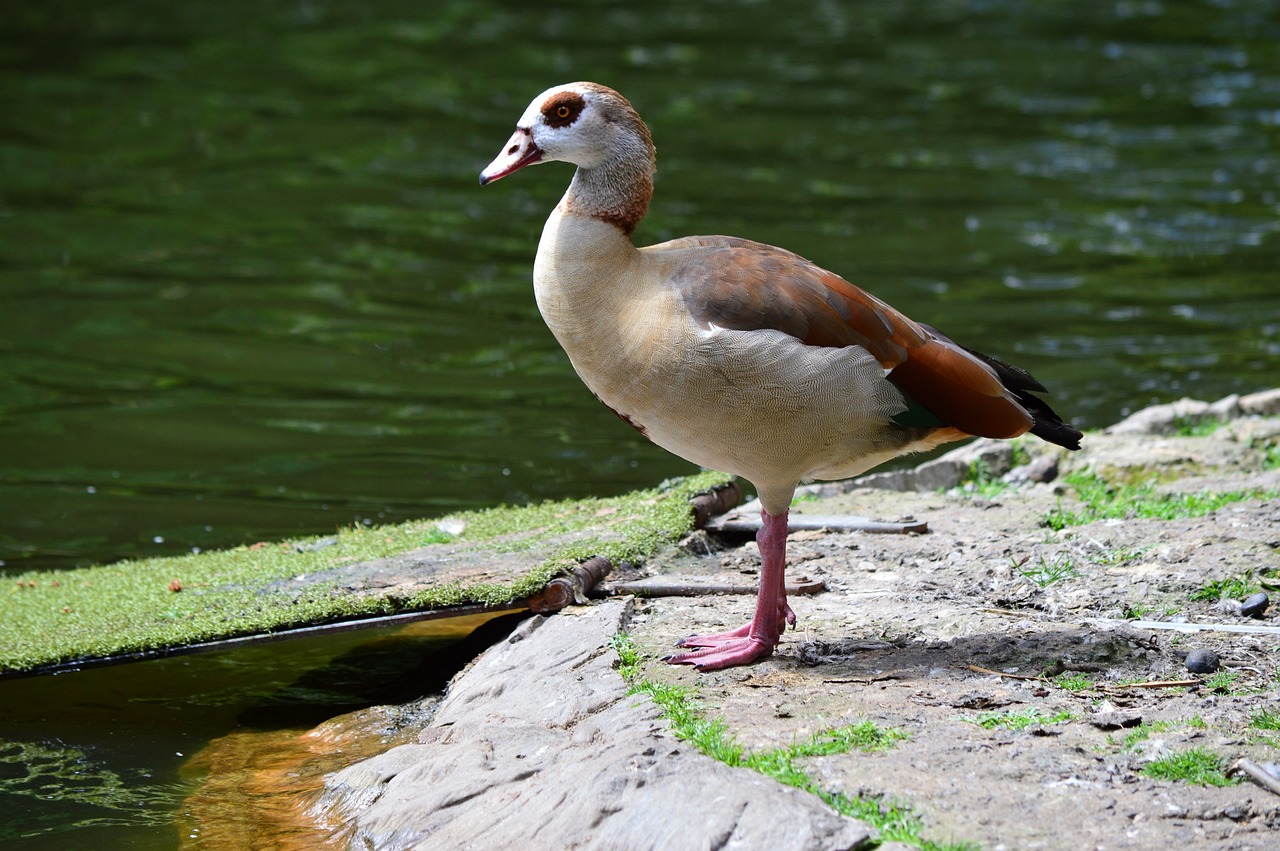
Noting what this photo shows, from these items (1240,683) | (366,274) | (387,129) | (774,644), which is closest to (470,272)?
(366,274)

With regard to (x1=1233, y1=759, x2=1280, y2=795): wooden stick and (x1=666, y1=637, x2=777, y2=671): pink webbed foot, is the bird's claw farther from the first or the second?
(x1=1233, y1=759, x2=1280, y2=795): wooden stick

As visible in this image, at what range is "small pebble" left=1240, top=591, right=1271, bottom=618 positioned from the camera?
15.8 ft

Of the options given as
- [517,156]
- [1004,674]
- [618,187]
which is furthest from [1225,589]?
[517,156]

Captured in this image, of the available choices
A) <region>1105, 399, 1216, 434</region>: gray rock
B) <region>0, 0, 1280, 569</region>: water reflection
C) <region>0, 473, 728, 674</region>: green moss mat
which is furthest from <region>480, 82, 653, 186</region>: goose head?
<region>1105, 399, 1216, 434</region>: gray rock

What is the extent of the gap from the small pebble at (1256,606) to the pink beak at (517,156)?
9.08 ft

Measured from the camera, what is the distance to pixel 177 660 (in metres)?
5.94

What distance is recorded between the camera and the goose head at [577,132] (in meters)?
4.54

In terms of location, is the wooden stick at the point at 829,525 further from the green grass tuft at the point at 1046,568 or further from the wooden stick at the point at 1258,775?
the wooden stick at the point at 1258,775

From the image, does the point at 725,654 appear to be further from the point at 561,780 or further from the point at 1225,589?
the point at 1225,589

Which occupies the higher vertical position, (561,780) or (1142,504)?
(1142,504)

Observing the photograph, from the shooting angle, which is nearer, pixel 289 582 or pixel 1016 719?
pixel 1016 719

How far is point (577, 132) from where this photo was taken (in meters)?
4.55

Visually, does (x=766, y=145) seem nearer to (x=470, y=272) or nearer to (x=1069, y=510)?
(x=470, y=272)

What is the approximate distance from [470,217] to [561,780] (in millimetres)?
10628
